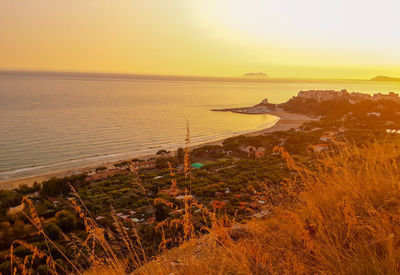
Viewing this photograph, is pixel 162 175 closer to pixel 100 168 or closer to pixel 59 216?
pixel 100 168

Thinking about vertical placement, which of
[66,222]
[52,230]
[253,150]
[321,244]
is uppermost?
[321,244]

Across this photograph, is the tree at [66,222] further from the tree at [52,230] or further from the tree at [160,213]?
the tree at [160,213]

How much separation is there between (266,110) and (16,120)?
64.3 m

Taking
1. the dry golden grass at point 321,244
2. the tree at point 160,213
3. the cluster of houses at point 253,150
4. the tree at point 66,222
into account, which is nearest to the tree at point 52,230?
the tree at point 66,222

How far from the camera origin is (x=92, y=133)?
41.2 m

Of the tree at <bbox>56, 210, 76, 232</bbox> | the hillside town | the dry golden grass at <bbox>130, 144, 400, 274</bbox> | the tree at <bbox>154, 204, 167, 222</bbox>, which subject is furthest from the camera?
the tree at <bbox>56, 210, 76, 232</bbox>

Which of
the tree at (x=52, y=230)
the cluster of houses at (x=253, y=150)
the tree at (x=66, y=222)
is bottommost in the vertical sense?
the cluster of houses at (x=253, y=150)

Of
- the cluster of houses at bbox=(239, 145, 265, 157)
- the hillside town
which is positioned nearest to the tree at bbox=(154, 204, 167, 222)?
the hillside town

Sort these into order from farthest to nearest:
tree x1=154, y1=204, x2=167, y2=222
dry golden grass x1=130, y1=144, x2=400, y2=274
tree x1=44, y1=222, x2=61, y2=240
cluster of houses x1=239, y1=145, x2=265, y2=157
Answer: cluster of houses x1=239, y1=145, x2=265, y2=157 → tree x1=154, y1=204, x2=167, y2=222 → tree x1=44, y1=222, x2=61, y2=240 → dry golden grass x1=130, y1=144, x2=400, y2=274

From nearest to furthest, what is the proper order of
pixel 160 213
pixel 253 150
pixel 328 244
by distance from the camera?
pixel 328 244 < pixel 160 213 < pixel 253 150

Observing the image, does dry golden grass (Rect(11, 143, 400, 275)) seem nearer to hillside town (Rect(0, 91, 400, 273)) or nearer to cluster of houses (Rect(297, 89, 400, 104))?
hillside town (Rect(0, 91, 400, 273))

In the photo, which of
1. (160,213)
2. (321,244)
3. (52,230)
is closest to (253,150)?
(160,213)

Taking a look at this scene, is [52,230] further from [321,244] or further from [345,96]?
[345,96]

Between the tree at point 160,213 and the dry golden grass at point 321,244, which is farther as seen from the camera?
the tree at point 160,213
